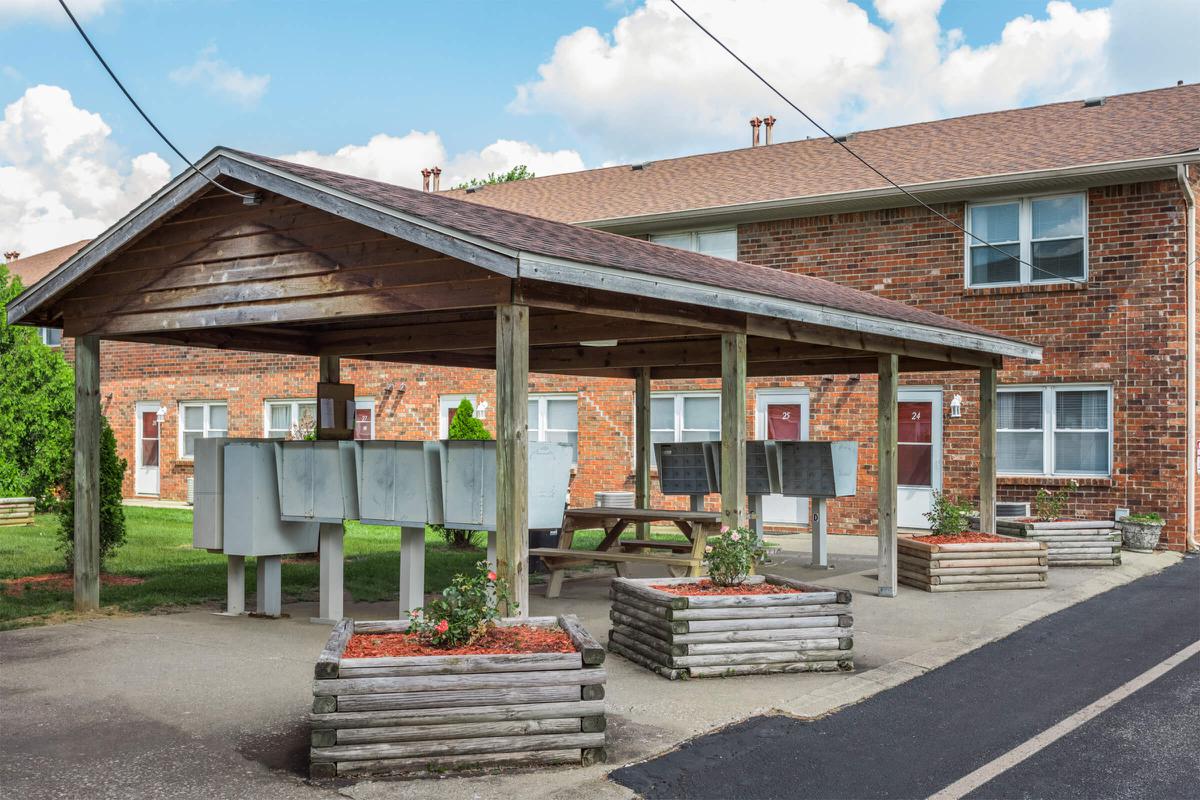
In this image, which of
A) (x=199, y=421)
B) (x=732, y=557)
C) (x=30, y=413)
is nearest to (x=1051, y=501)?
(x=732, y=557)

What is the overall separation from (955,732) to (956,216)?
13.0 m

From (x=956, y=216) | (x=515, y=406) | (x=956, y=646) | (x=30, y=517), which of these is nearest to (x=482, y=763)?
(x=515, y=406)

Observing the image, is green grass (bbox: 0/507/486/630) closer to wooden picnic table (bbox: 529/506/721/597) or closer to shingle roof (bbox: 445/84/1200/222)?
wooden picnic table (bbox: 529/506/721/597)

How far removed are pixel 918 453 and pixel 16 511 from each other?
15.4 metres

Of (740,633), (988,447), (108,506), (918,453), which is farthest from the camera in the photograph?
(918,453)

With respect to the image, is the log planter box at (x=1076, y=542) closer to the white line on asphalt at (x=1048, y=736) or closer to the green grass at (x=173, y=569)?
the white line on asphalt at (x=1048, y=736)

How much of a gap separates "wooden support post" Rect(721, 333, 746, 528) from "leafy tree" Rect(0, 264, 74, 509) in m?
15.8

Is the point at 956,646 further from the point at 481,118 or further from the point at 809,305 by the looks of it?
the point at 481,118

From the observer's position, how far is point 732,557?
27.0ft

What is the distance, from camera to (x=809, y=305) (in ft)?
31.1

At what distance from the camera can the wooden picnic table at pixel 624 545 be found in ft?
35.3

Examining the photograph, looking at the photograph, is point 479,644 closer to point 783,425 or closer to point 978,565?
point 978,565

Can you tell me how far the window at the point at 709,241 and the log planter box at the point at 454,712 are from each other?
14894 millimetres

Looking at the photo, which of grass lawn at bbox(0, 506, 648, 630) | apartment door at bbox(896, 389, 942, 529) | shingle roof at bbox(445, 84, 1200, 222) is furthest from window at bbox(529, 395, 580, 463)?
apartment door at bbox(896, 389, 942, 529)
